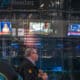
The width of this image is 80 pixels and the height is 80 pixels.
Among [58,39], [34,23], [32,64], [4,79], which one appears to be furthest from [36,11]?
[4,79]

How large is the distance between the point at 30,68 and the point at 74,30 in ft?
3.15

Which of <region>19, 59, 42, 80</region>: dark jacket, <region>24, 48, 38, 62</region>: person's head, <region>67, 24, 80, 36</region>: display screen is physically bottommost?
<region>19, 59, 42, 80</region>: dark jacket

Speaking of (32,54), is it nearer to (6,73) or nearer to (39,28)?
(39,28)

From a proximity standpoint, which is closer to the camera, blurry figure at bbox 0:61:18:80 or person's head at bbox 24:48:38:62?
blurry figure at bbox 0:61:18:80

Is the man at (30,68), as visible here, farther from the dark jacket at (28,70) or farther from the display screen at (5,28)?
the display screen at (5,28)

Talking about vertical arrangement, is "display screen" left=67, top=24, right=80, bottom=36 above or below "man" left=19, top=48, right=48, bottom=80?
above

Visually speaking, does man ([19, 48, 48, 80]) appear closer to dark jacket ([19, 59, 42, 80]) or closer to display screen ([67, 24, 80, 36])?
dark jacket ([19, 59, 42, 80])

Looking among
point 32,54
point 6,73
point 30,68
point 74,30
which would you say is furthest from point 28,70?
point 6,73

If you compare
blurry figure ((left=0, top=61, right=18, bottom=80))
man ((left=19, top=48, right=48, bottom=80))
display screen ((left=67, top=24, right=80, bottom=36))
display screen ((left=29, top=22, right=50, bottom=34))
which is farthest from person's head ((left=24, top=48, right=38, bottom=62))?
blurry figure ((left=0, top=61, right=18, bottom=80))

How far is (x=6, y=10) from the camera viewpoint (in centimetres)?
557

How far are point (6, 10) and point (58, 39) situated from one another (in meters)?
0.87

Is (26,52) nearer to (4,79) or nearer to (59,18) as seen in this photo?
(59,18)

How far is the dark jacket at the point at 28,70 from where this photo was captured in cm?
497

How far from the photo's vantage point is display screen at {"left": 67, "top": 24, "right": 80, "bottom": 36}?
18.4ft
